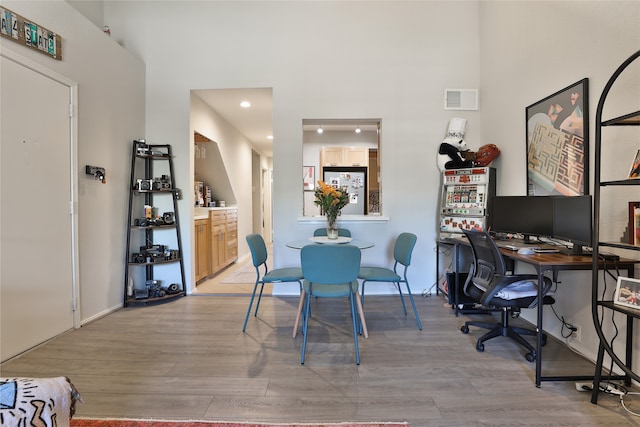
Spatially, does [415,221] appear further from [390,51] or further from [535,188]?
[390,51]

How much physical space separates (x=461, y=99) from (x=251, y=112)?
300 cm

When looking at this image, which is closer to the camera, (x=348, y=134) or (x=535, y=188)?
(x=535, y=188)

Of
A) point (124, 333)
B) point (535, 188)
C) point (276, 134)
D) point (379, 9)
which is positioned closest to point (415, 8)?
point (379, 9)

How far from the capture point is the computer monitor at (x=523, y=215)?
7.38 feet

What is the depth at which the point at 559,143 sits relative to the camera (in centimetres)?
237

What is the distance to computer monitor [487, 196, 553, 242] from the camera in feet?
7.38

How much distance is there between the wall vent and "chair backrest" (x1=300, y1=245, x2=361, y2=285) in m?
2.56

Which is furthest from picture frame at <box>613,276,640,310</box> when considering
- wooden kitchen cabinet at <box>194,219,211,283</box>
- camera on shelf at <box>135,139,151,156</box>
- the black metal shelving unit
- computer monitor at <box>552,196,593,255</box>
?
camera on shelf at <box>135,139,151,156</box>

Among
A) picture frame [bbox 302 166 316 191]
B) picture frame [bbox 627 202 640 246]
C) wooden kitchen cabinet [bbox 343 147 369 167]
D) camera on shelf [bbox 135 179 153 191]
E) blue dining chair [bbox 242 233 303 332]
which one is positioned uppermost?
wooden kitchen cabinet [bbox 343 147 369 167]

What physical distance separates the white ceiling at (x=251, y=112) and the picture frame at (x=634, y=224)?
2569 millimetres

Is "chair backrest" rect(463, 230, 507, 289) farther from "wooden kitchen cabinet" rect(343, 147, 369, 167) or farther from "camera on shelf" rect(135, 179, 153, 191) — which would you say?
"wooden kitchen cabinet" rect(343, 147, 369, 167)

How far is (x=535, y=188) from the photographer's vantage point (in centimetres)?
261

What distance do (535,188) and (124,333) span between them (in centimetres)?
392

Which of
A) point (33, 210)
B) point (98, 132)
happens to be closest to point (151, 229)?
point (98, 132)
